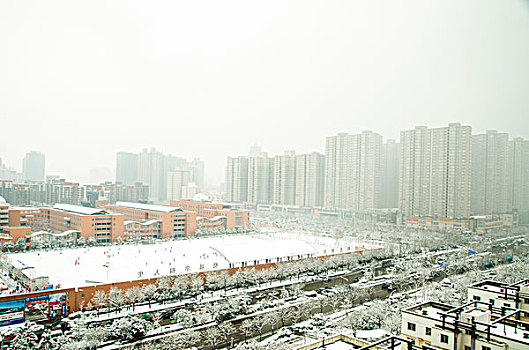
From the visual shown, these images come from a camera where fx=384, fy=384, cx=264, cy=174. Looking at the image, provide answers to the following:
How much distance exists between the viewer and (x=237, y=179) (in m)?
20.8

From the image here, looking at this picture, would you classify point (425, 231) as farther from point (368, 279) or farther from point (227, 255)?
point (227, 255)

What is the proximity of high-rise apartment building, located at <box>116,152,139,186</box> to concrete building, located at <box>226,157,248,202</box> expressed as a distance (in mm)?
6527

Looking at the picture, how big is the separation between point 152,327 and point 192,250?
13.7 feet

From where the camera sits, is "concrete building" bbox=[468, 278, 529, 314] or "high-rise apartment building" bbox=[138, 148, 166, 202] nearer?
"concrete building" bbox=[468, 278, 529, 314]

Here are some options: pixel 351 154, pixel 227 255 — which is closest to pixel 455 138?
pixel 351 154

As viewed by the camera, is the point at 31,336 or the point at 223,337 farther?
the point at 223,337

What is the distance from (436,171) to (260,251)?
6746mm

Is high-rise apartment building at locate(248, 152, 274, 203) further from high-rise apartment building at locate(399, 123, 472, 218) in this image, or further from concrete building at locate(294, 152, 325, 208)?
high-rise apartment building at locate(399, 123, 472, 218)

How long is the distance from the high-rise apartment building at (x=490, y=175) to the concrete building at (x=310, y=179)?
28.6 ft

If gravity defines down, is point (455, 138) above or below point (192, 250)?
above

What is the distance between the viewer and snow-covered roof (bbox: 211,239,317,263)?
631 centimetres

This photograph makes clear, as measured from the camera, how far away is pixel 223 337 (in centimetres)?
368

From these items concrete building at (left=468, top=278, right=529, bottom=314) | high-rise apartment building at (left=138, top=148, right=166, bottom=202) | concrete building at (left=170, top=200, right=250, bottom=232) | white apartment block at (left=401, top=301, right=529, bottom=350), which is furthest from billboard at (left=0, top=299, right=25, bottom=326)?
high-rise apartment building at (left=138, top=148, right=166, bottom=202)

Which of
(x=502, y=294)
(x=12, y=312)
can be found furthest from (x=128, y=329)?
(x=502, y=294)
